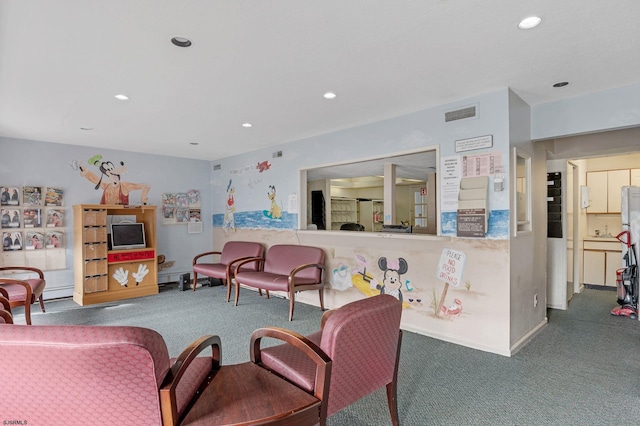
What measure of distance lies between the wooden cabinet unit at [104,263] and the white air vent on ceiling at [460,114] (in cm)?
499

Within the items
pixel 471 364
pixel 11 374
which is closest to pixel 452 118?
pixel 471 364

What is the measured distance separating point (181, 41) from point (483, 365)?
3537 millimetres

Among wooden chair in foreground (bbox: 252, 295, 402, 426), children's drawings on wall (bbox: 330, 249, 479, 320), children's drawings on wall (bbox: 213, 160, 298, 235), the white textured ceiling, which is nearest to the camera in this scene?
wooden chair in foreground (bbox: 252, 295, 402, 426)

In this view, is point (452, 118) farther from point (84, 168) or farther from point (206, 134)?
point (84, 168)

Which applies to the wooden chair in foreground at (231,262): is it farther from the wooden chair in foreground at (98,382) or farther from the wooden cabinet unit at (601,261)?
the wooden cabinet unit at (601,261)

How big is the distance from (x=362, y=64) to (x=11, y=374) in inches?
109

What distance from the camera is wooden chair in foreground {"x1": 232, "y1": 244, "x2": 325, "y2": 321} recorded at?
15.0 feet

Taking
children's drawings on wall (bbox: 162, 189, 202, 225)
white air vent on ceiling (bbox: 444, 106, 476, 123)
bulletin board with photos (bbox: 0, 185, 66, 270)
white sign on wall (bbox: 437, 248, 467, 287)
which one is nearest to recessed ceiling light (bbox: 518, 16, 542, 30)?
white air vent on ceiling (bbox: 444, 106, 476, 123)

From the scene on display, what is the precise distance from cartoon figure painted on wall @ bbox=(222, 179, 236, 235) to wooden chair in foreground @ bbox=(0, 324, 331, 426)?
5.33 m

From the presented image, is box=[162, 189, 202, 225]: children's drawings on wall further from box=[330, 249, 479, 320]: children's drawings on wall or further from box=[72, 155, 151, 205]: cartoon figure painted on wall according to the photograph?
box=[330, 249, 479, 320]: children's drawings on wall

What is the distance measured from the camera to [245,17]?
6.89 ft

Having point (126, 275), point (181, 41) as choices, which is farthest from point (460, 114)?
point (126, 275)

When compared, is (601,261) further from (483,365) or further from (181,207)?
(181,207)

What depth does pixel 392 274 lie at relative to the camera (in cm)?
423
